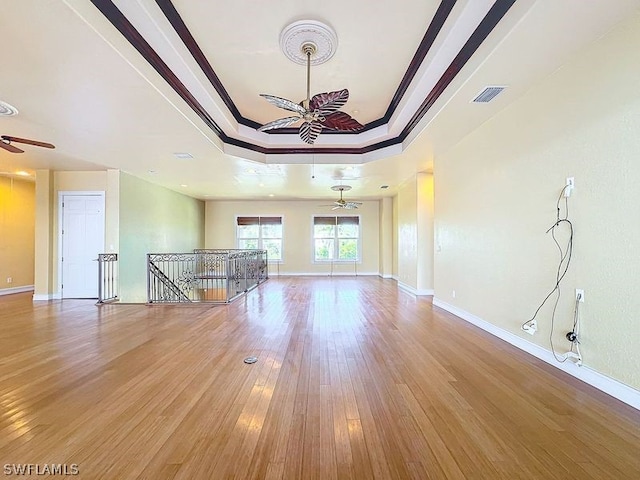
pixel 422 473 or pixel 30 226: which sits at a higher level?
pixel 30 226

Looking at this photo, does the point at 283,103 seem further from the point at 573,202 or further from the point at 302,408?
the point at 573,202

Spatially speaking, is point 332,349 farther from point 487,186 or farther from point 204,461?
point 487,186

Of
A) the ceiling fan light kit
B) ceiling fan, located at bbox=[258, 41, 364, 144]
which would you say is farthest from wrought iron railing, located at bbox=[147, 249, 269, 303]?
the ceiling fan light kit

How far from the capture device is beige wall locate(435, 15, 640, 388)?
2424mm

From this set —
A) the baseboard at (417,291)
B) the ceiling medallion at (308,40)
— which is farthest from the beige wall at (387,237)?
the ceiling medallion at (308,40)

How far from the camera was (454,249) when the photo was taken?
5.46 metres

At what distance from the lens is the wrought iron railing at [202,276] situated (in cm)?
700

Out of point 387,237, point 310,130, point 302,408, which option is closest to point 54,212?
point 310,130

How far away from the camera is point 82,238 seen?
7.21 meters

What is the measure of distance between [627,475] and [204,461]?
221 cm

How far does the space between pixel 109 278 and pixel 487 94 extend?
7.74 metres

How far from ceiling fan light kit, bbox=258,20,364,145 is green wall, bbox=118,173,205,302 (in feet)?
17.7

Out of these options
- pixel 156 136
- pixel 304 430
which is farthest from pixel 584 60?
pixel 156 136

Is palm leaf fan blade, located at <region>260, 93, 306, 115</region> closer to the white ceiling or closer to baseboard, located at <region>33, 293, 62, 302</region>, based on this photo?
the white ceiling
